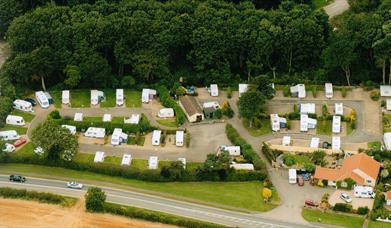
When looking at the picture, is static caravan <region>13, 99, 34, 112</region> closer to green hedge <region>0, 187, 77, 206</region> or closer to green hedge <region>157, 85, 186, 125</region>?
green hedge <region>0, 187, 77, 206</region>

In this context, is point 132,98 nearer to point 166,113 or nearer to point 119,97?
point 119,97

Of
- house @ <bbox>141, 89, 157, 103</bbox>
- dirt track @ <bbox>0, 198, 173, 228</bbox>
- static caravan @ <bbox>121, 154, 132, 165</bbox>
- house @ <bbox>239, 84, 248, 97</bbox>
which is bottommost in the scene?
dirt track @ <bbox>0, 198, 173, 228</bbox>

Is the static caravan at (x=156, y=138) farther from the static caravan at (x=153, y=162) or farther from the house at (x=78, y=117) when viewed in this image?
the house at (x=78, y=117)

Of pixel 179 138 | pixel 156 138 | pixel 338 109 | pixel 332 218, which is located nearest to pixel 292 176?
pixel 332 218

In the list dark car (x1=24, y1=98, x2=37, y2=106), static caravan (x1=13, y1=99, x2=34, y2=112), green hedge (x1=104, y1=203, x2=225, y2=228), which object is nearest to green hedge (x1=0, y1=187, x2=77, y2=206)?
green hedge (x1=104, y1=203, x2=225, y2=228)

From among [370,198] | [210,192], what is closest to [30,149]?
[210,192]

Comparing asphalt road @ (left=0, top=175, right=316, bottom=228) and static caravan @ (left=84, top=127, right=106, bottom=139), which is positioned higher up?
static caravan @ (left=84, top=127, right=106, bottom=139)
